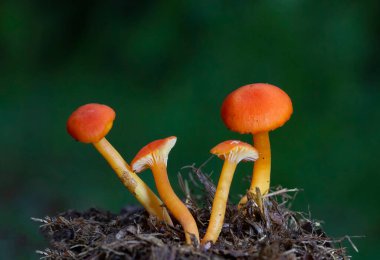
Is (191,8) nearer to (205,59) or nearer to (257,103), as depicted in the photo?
(205,59)

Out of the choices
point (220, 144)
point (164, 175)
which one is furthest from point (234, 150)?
point (164, 175)

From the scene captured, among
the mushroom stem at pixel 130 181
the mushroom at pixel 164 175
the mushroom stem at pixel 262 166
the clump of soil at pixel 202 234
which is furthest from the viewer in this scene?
the mushroom stem at pixel 262 166

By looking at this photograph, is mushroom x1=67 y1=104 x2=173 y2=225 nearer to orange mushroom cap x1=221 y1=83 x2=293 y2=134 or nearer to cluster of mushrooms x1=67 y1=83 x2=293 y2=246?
cluster of mushrooms x1=67 y1=83 x2=293 y2=246

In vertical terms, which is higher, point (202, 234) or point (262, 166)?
point (262, 166)

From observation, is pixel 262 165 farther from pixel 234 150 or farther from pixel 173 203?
pixel 173 203

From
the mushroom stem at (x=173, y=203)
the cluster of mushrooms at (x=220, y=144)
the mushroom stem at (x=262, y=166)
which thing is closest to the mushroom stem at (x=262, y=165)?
the mushroom stem at (x=262, y=166)

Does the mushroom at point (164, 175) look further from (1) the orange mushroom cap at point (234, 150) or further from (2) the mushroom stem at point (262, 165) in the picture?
(2) the mushroom stem at point (262, 165)

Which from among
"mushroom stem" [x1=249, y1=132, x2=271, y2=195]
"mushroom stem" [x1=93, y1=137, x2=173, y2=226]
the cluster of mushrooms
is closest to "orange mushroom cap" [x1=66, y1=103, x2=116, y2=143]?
the cluster of mushrooms
